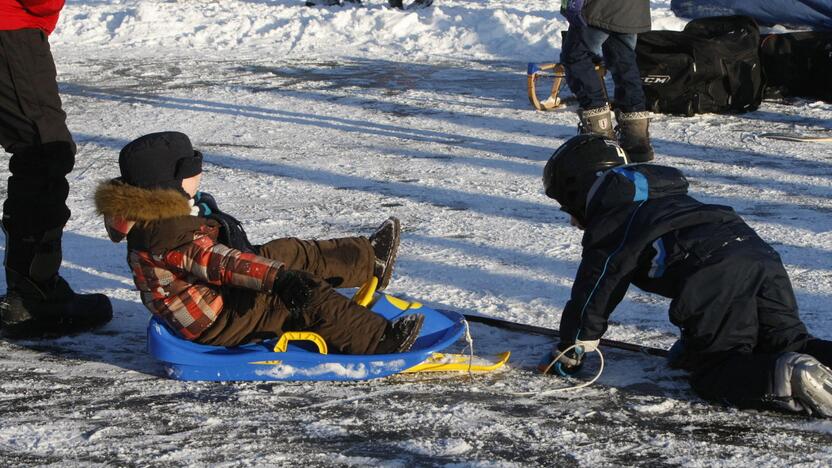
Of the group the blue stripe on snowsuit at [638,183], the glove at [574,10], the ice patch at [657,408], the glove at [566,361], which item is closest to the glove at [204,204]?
the glove at [566,361]

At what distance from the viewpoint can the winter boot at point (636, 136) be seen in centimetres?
691

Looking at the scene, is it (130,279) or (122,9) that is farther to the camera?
(122,9)

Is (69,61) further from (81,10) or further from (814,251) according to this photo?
(814,251)

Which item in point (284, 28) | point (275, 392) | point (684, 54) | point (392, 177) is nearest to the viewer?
point (275, 392)

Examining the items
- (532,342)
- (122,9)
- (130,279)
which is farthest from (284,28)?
(532,342)

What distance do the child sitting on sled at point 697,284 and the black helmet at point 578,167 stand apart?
73mm

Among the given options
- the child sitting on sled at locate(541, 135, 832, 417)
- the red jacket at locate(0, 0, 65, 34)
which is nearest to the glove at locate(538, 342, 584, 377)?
the child sitting on sled at locate(541, 135, 832, 417)

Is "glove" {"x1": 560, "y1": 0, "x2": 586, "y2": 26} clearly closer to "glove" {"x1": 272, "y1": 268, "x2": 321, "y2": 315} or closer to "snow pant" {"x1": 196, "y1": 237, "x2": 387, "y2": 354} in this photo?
"snow pant" {"x1": 196, "y1": 237, "x2": 387, "y2": 354}

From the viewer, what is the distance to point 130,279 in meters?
4.89

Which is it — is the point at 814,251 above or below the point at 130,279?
above

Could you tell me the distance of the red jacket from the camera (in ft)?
12.9

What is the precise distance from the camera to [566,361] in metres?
3.56

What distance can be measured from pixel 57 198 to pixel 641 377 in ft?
7.70

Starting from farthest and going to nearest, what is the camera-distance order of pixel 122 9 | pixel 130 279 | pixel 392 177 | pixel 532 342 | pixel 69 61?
pixel 122 9
pixel 69 61
pixel 392 177
pixel 130 279
pixel 532 342
